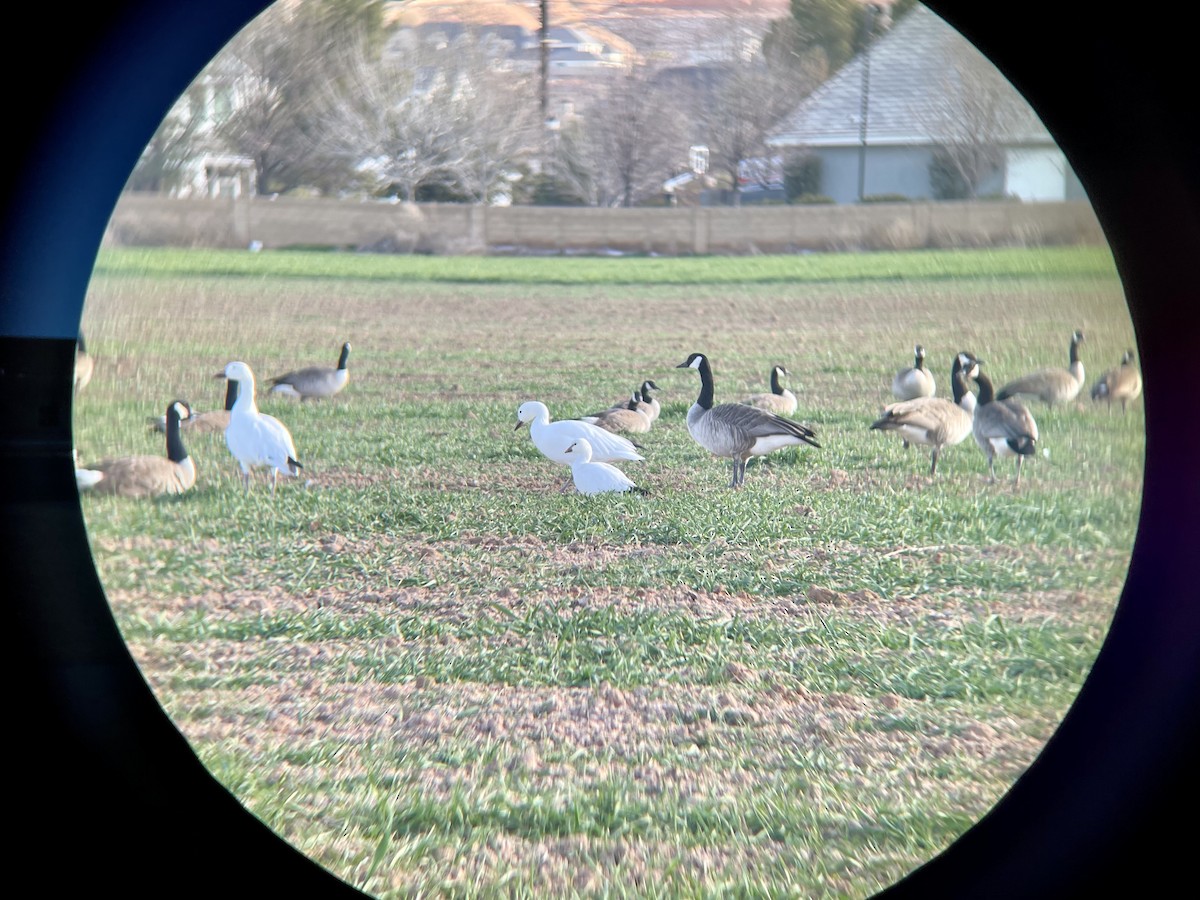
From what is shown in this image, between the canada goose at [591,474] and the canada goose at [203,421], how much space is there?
1.42 meters

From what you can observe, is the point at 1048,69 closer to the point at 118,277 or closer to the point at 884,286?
the point at 884,286

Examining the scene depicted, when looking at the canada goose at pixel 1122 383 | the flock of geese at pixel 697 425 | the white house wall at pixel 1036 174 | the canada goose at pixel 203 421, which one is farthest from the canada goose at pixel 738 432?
the canada goose at pixel 203 421

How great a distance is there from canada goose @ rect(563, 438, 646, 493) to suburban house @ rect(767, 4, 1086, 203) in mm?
1426

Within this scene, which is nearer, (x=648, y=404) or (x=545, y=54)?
(x=545, y=54)

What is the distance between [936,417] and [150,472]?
3316mm

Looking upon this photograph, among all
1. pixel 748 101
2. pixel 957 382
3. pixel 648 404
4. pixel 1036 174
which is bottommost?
pixel 648 404

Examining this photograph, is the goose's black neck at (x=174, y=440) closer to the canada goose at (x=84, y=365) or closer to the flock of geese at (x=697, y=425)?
the flock of geese at (x=697, y=425)

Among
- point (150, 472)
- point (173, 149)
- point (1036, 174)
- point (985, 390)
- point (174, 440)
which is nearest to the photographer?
point (1036, 174)

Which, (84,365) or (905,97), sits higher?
(905,97)

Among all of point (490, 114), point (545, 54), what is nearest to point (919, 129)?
point (545, 54)

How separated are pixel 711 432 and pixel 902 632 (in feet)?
4.03

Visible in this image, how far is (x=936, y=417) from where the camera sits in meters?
4.71

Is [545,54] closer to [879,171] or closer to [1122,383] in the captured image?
[879,171]

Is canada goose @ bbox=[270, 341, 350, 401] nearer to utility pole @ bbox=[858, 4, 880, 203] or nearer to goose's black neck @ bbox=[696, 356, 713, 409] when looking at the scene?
goose's black neck @ bbox=[696, 356, 713, 409]
